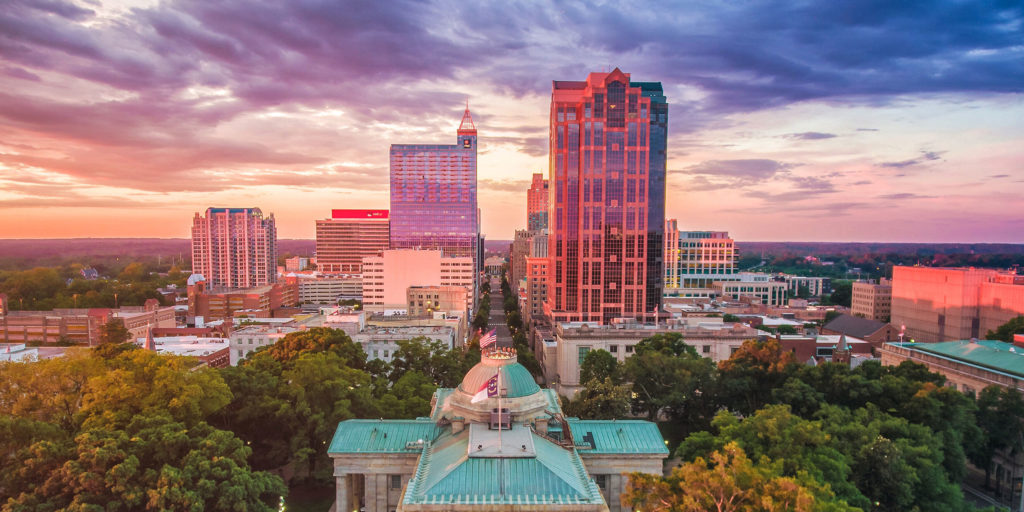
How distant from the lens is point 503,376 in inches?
1423

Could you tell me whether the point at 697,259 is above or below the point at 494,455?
above

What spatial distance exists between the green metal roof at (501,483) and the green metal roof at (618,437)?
6232 mm

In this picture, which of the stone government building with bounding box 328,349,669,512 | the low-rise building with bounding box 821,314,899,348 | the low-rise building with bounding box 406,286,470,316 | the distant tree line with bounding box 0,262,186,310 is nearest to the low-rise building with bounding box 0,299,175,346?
the distant tree line with bounding box 0,262,186,310

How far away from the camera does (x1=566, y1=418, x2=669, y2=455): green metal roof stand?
123ft

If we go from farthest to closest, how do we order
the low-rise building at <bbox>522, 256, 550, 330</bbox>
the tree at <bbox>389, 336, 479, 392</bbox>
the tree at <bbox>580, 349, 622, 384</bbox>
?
the low-rise building at <bbox>522, 256, 550, 330</bbox> → the tree at <bbox>580, 349, 622, 384</bbox> → the tree at <bbox>389, 336, 479, 392</bbox>

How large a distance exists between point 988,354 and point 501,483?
59.2m

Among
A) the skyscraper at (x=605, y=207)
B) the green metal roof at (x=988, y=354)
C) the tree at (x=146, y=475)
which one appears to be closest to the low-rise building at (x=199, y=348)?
the tree at (x=146, y=475)

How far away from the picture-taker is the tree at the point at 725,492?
2597 cm

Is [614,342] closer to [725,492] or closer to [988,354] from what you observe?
[988,354]

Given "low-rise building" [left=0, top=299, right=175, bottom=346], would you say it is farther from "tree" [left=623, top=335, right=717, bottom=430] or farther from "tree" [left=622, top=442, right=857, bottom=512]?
"tree" [left=622, top=442, right=857, bottom=512]

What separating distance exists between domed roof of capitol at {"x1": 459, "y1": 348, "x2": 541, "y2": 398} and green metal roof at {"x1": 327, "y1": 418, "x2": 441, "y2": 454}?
13.6 ft

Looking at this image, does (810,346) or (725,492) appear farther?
(810,346)

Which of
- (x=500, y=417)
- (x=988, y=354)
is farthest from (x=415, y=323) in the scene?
(x=988, y=354)

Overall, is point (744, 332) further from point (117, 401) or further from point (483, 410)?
point (117, 401)
